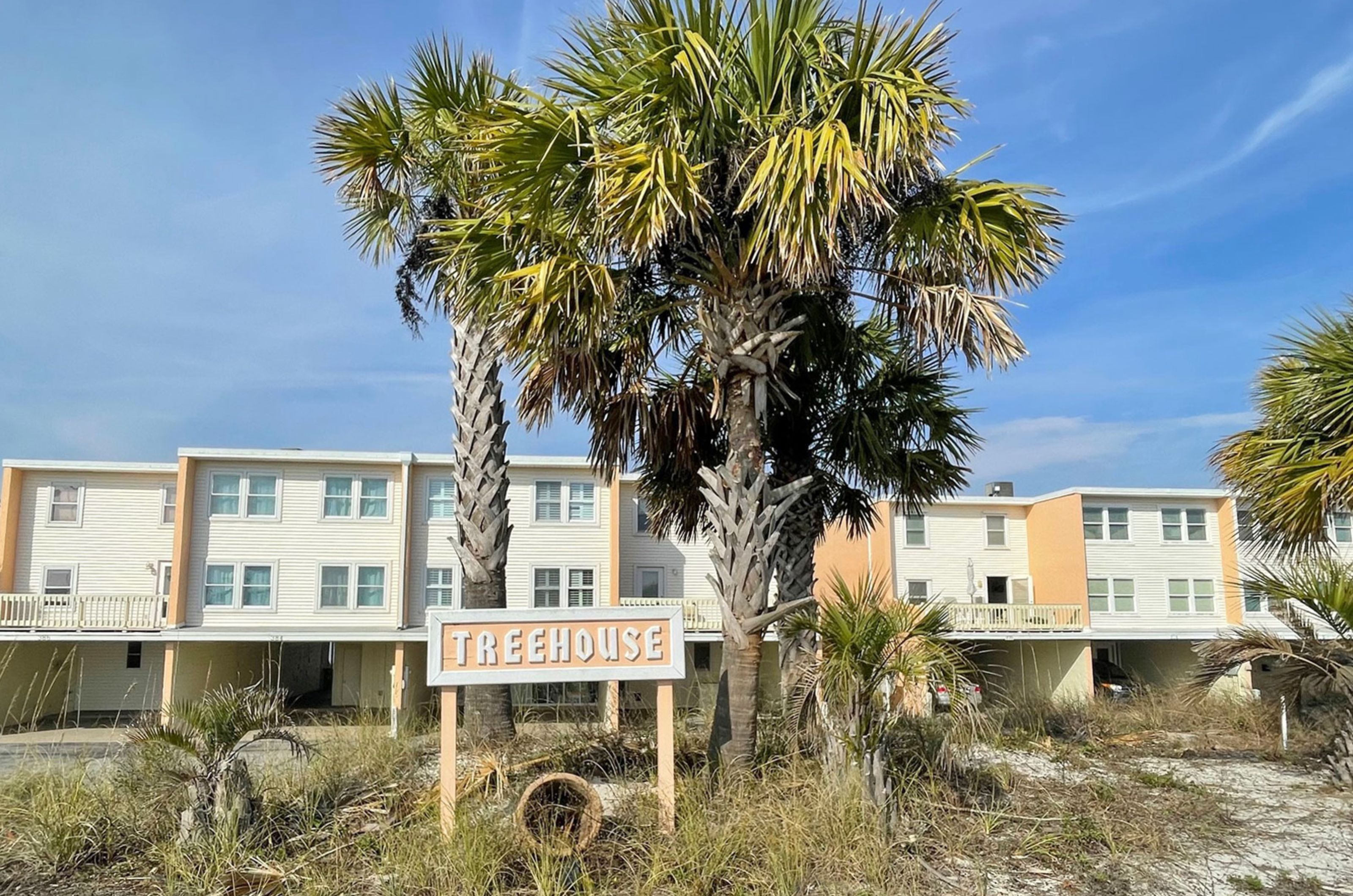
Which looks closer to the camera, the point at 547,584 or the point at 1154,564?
the point at 547,584

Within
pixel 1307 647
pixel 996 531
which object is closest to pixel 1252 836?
pixel 1307 647

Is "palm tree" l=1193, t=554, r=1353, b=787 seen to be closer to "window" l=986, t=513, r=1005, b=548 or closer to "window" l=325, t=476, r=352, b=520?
"window" l=986, t=513, r=1005, b=548

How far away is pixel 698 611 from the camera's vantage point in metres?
26.6

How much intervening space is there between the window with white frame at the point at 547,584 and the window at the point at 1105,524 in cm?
1751

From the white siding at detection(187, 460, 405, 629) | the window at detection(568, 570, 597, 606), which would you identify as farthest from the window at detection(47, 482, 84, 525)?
the window at detection(568, 570, 597, 606)

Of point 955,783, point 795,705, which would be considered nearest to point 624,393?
point 795,705

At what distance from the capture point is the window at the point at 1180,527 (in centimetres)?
3198

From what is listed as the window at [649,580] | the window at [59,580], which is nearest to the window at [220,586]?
the window at [59,580]

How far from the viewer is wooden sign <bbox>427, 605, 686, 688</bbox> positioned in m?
7.32

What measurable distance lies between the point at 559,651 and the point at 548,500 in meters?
Result: 21.2

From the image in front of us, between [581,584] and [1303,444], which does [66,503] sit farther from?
[1303,444]

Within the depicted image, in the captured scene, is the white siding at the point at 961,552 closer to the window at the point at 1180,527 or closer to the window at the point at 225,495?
the window at the point at 1180,527

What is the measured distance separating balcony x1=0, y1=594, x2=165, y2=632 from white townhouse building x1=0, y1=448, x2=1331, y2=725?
52 mm

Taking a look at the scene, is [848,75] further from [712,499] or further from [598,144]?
[712,499]
